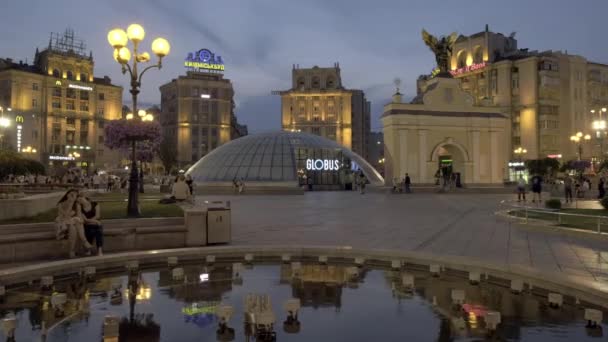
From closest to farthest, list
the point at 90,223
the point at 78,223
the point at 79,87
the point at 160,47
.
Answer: the point at 78,223
the point at 90,223
the point at 160,47
the point at 79,87

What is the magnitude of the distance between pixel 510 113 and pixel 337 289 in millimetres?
86037

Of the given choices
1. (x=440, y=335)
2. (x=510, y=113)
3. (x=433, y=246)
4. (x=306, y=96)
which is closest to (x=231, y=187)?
(x=433, y=246)

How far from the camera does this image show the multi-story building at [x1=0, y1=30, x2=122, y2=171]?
3292 inches

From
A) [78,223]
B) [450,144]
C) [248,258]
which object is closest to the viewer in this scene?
[248,258]

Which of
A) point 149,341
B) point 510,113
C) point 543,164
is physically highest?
point 510,113

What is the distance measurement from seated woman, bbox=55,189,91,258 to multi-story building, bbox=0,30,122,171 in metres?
80.6

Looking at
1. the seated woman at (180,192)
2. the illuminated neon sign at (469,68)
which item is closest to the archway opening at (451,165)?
the seated woman at (180,192)

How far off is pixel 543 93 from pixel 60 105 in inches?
3552

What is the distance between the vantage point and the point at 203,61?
113250 mm

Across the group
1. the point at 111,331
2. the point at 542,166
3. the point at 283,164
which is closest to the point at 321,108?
the point at 542,166

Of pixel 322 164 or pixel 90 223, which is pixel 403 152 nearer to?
pixel 322 164

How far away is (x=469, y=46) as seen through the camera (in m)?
89.9

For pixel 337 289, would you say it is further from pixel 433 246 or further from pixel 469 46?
pixel 469 46

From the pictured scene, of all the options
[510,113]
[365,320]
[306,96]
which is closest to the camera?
[365,320]
